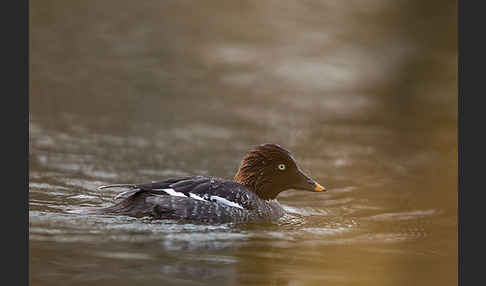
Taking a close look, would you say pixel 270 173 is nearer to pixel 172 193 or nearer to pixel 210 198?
pixel 210 198

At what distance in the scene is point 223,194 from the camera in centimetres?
990

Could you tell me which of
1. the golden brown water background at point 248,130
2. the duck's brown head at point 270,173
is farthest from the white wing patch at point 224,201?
the duck's brown head at point 270,173

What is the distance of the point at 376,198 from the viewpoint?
11.9 meters

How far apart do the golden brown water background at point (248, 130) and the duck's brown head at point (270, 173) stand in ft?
1.44

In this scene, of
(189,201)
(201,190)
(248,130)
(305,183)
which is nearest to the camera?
(189,201)

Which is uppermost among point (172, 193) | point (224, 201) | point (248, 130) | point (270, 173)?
point (248, 130)

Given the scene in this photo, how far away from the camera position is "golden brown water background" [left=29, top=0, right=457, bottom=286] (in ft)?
27.6

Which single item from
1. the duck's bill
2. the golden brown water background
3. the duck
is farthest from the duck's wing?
the duck's bill

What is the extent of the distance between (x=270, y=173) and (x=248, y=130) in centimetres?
461

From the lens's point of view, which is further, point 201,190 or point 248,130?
point 248,130

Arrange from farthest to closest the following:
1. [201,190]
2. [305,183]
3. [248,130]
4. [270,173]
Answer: [248,130] < [305,183] < [270,173] < [201,190]

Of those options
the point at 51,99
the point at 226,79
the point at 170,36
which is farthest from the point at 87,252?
the point at 170,36

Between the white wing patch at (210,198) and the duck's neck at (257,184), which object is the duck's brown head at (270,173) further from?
the white wing patch at (210,198)

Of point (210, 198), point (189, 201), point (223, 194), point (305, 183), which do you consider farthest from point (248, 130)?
point (189, 201)
